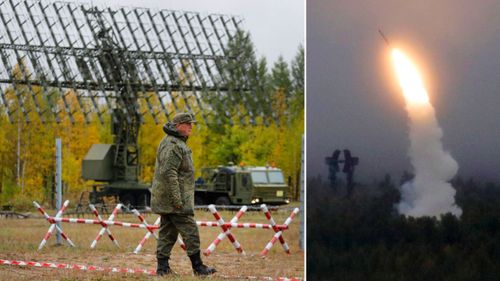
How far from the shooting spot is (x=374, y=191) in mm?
5703

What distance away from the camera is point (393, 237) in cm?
575

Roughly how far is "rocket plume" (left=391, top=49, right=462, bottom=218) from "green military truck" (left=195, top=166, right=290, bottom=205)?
27318 mm

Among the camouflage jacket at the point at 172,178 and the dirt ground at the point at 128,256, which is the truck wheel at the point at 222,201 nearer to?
the dirt ground at the point at 128,256

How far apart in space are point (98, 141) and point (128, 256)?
30.0m

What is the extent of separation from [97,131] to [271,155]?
7628 mm

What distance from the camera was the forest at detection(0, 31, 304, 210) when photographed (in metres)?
38.2

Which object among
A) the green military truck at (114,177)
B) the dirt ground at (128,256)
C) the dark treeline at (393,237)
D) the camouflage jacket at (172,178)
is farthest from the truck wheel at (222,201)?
the dark treeline at (393,237)

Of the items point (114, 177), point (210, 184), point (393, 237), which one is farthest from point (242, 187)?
point (393, 237)

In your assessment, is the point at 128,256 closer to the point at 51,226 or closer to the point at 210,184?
the point at 51,226

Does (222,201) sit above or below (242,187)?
below

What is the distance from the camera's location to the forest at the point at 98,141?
38188 mm

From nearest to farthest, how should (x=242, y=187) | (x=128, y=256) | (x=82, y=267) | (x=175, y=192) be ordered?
(x=175, y=192) < (x=82, y=267) < (x=128, y=256) < (x=242, y=187)

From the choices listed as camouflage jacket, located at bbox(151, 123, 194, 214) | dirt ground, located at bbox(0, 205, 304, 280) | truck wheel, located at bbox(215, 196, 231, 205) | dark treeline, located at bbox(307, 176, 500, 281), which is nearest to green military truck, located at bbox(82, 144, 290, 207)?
truck wheel, located at bbox(215, 196, 231, 205)

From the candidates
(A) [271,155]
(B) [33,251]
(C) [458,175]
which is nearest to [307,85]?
(C) [458,175]
